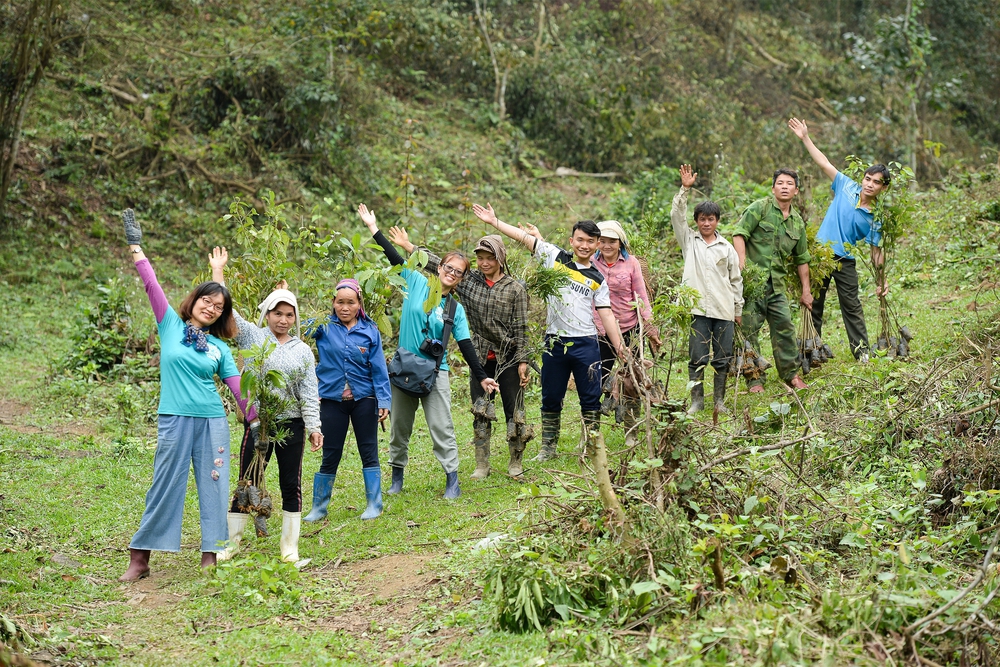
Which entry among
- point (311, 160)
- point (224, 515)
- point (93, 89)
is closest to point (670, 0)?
point (311, 160)

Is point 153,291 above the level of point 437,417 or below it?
above

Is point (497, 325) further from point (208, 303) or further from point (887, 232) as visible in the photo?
point (887, 232)

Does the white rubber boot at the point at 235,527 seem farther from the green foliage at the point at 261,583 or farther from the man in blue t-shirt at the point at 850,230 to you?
the man in blue t-shirt at the point at 850,230

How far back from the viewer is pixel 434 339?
693 cm

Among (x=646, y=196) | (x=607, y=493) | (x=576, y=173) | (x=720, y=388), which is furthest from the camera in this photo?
(x=576, y=173)

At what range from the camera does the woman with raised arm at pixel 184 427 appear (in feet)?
18.6

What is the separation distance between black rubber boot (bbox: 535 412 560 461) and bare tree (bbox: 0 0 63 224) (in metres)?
8.99

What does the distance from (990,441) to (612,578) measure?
253 cm

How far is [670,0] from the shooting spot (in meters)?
21.6

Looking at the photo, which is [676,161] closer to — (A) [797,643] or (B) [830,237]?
(B) [830,237]

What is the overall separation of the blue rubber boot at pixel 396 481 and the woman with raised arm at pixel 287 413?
127cm

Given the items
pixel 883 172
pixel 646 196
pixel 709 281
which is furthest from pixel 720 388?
pixel 646 196

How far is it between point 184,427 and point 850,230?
5994 mm

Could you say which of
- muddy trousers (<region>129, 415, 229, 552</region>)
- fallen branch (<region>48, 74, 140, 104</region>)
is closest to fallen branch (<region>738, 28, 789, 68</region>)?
fallen branch (<region>48, 74, 140, 104</region>)
